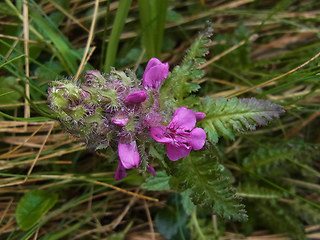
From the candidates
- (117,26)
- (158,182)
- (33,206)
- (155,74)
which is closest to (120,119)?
(155,74)

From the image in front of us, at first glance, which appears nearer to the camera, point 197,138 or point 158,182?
point 197,138

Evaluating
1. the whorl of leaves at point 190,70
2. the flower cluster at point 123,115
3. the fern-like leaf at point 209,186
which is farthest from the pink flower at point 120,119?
the fern-like leaf at point 209,186

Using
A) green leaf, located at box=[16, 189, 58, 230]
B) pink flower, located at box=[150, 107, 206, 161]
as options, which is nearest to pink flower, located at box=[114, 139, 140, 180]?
pink flower, located at box=[150, 107, 206, 161]

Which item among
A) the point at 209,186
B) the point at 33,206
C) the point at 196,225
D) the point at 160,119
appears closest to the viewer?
the point at 160,119

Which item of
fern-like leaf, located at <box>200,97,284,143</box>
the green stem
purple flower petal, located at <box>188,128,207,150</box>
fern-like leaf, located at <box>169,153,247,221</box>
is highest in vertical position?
purple flower petal, located at <box>188,128,207,150</box>

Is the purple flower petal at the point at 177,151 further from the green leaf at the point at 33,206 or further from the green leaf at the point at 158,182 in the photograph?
the green leaf at the point at 33,206

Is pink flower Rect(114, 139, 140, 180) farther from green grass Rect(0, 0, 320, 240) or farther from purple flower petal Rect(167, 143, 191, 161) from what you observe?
green grass Rect(0, 0, 320, 240)

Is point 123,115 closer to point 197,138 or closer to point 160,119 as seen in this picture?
point 160,119
